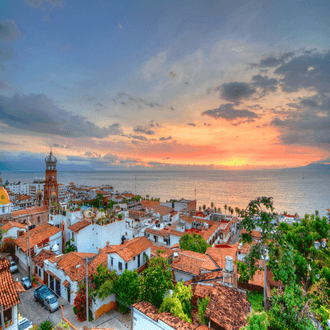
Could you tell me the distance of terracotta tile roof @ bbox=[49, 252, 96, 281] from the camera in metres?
17.5

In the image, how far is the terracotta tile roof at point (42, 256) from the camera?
21116 millimetres

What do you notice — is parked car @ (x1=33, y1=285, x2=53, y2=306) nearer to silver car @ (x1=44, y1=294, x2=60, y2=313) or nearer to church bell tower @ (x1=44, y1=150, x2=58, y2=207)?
silver car @ (x1=44, y1=294, x2=60, y2=313)

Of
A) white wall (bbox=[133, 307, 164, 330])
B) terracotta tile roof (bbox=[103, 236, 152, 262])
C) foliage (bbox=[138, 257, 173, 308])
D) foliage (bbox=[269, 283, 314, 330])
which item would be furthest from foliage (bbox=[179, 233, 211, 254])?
foliage (bbox=[269, 283, 314, 330])

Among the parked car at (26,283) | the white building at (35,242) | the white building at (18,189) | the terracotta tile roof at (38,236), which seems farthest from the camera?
the white building at (18,189)

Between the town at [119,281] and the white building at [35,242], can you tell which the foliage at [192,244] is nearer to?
the town at [119,281]

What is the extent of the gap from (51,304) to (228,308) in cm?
1605

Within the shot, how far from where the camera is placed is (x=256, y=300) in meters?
14.4

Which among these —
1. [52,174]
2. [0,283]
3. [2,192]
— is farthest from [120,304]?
[52,174]

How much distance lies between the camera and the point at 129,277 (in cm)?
1595

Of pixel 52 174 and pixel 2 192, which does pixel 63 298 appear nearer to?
pixel 2 192

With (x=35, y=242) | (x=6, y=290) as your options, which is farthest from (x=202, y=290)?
(x=35, y=242)

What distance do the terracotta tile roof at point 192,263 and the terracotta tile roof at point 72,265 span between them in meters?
9.43

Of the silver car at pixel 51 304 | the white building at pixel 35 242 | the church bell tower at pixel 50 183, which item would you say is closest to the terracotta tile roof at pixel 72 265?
the silver car at pixel 51 304

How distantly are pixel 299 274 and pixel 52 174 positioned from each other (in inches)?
2182
